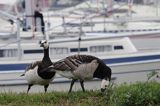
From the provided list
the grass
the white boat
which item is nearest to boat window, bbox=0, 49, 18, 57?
the white boat

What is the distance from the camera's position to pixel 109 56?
16.8 meters

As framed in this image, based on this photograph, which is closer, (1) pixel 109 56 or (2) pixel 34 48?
(1) pixel 109 56

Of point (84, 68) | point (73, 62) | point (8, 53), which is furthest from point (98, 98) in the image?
point (8, 53)

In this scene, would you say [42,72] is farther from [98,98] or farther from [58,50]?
[58,50]

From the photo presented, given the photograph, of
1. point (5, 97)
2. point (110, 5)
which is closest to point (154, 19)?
point (110, 5)

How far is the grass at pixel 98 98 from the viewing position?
7672 mm

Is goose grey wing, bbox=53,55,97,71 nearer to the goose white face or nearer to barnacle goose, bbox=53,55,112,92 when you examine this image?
barnacle goose, bbox=53,55,112,92

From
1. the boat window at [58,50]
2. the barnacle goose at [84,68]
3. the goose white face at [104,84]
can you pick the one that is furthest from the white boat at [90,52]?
the goose white face at [104,84]

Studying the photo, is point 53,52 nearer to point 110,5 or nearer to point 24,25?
point 24,25

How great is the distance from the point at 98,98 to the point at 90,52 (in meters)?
9.18

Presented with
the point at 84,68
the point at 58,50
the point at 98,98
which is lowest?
the point at 98,98

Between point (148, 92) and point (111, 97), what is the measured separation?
0.55 metres

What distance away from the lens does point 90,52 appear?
18.1 metres

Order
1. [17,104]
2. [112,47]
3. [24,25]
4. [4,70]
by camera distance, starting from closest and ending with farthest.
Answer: [17,104]
[4,70]
[112,47]
[24,25]
